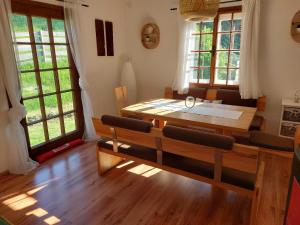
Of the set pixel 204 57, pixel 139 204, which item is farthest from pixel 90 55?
pixel 139 204

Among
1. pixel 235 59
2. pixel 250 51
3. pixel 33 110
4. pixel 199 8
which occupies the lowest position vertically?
pixel 33 110

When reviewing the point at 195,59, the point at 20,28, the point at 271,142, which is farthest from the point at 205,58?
the point at 20,28

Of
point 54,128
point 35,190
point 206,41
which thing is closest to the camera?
point 35,190

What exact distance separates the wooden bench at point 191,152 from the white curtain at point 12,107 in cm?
96

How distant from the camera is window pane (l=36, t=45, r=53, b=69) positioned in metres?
2.70

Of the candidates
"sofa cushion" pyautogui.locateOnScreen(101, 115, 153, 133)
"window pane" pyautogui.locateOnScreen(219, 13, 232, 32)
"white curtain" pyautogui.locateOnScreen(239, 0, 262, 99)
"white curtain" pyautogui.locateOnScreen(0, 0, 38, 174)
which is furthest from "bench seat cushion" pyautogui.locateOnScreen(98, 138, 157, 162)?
"window pane" pyautogui.locateOnScreen(219, 13, 232, 32)

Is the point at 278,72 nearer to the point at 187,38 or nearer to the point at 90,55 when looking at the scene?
the point at 187,38

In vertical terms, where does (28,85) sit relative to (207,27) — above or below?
below

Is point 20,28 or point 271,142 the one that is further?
point 20,28

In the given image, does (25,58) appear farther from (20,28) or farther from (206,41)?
(206,41)

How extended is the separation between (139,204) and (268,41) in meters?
2.68

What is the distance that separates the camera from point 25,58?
255 cm

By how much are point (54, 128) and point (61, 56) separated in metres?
1.02

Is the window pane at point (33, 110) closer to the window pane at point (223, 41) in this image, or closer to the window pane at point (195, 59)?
the window pane at point (195, 59)
